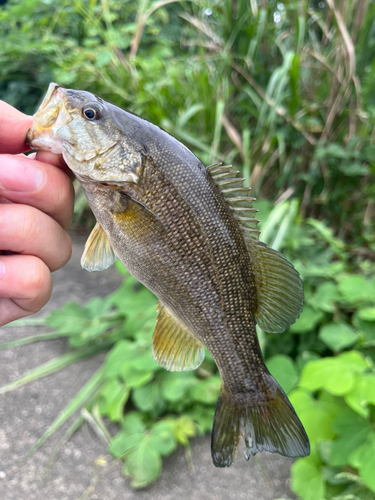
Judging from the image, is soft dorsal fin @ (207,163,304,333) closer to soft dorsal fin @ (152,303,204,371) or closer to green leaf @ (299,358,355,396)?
soft dorsal fin @ (152,303,204,371)

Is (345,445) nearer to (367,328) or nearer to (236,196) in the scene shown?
(367,328)

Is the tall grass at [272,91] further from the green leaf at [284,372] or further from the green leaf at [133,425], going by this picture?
the green leaf at [133,425]

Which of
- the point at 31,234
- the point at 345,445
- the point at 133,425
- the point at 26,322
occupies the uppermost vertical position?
the point at 31,234

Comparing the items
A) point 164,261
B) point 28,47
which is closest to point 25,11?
point 28,47

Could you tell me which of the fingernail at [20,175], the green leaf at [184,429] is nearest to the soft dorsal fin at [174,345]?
the fingernail at [20,175]

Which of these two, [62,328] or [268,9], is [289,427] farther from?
[268,9]

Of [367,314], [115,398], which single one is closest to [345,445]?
[367,314]
